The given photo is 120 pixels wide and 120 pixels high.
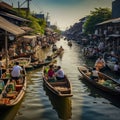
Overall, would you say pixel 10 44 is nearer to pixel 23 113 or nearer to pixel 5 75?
pixel 5 75

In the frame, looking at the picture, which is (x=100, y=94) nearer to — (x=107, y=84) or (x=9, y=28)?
(x=107, y=84)

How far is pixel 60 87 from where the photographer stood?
1661 cm

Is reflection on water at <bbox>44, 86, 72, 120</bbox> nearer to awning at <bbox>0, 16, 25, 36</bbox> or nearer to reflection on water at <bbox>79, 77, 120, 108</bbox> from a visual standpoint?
reflection on water at <bbox>79, 77, 120, 108</bbox>

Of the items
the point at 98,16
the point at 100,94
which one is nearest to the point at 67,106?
the point at 100,94

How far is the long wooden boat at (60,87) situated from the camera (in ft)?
48.5

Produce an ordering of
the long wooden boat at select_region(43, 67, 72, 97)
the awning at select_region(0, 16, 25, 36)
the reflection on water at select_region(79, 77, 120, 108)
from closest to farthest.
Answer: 1. the long wooden boat at select_region(43, 67, 72, 97)
2. the reflection on water at select_region(79, 77, 120, 108)
3. the awning at select_region(0, 16, 25, 36)

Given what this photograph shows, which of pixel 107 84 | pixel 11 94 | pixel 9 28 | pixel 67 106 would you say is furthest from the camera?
pixel 9 28

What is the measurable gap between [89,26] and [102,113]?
1944 inches

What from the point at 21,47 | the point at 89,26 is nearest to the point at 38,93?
the point at 21,47

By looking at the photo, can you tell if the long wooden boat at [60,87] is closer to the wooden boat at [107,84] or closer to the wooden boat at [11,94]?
the wooden boat at [11,94]

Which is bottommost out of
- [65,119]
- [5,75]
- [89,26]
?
[65,119]

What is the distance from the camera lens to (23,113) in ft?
44.5

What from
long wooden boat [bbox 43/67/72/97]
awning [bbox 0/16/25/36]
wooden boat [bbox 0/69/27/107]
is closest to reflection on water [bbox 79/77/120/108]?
long wooden boat [bbox 43/67/72/97]

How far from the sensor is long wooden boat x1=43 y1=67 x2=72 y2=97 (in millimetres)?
14785
